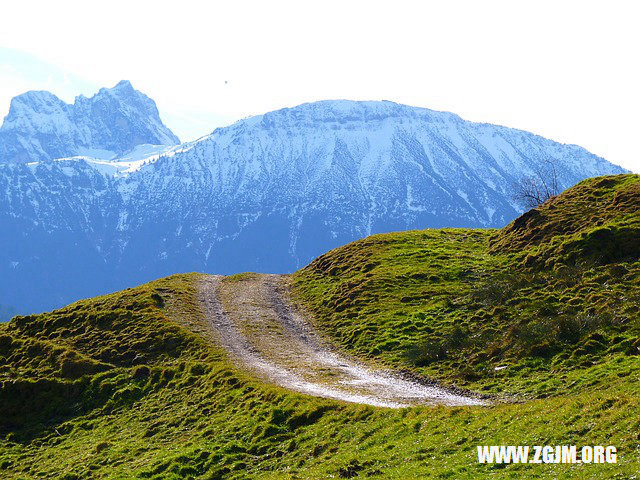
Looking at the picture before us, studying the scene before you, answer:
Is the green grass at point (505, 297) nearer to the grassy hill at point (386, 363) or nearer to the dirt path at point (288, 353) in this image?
the grassy hill at point (386, 363)

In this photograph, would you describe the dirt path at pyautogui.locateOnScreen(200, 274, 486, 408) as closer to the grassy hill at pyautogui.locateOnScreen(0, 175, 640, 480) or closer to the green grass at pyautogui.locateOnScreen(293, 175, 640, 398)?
the grassy hill at pyautogui.locateOnScreen(0, 175, 640, 480)

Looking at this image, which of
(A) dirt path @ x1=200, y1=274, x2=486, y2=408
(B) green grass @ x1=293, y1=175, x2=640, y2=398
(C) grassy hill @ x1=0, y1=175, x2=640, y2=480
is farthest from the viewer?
(B) green grass @ x1=293, y1=175, x2=640, y2=398

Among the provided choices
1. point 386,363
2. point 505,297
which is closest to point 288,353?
point 386,363

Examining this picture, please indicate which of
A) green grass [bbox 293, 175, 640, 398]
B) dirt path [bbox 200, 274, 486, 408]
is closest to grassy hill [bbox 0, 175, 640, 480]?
green grass [bbox 293, 175, 640, 398]

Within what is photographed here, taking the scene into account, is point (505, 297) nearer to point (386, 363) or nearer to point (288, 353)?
point (386, 363)

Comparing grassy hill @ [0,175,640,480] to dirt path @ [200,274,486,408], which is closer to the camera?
grassy hill @ [0,175,640,480]

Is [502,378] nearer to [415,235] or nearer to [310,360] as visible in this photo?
[310,360]

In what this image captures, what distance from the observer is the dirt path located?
38.9m

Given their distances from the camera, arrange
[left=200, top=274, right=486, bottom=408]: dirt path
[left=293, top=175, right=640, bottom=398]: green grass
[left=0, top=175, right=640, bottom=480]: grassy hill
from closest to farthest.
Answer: [left=0, top=175, right=640, bottom=480]: grassy hill
[left=200, top=274, right=486, bottom=408]: dirt path
[left=293, top=175, right=640, bottom=398]: green grass

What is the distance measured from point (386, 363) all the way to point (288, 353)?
931cm

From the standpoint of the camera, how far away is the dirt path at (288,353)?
38.9 m

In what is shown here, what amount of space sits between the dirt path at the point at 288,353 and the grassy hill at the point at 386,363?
210 centimetres

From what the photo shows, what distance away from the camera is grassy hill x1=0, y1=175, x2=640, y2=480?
1110 inches

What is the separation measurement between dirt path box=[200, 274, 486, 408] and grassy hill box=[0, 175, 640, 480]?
2.10 m
